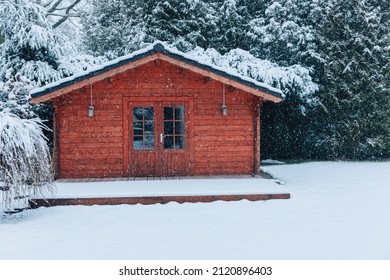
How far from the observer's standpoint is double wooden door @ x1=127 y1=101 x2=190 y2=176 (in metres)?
11.0

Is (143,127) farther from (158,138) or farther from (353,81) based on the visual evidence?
(353,81)

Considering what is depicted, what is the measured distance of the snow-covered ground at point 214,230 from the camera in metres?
5.77

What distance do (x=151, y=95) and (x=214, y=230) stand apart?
4.92 m

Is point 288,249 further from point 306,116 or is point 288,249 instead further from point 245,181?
point 306,116

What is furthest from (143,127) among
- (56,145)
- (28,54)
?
(28,54)

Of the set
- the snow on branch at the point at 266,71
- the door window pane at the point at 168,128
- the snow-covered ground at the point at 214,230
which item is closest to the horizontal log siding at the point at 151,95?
the door window pane at the point at 168,128

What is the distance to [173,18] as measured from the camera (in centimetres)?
1872

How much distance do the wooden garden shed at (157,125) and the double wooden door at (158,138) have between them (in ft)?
0.08

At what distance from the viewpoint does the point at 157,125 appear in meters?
10.9

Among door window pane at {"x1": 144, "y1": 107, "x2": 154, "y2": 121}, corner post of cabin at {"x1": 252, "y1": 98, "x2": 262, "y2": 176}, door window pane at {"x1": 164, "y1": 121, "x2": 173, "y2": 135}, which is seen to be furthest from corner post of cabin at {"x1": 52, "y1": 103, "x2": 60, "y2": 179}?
corner post of cabin at {"x1": 252, "y1": 98, "x2": 262, "y2": 176}

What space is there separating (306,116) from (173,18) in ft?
22.7

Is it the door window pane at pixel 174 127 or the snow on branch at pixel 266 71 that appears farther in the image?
the snow on branch at pixel 266 71

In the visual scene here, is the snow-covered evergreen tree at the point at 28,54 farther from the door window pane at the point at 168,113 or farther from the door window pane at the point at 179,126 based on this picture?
the door window pane at the point at 179,126

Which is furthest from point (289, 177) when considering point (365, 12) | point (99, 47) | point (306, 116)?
point (99, 47)
